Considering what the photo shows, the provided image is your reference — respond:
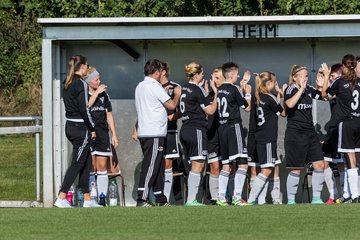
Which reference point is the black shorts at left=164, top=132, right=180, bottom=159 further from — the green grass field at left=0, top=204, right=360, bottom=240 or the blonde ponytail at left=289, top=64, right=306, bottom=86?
the green grass field at left=0, top=204, right=360, bottom=240

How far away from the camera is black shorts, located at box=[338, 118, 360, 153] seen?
49.3 ft

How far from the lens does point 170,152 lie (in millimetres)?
15555

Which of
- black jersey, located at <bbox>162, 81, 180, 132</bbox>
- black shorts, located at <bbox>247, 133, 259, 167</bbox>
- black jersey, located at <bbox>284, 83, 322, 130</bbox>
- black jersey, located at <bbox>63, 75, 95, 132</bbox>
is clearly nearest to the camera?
black jersey, located at <bbox>63, 75, 95, 132</bbox>

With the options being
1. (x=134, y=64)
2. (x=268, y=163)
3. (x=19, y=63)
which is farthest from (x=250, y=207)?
(x=19, y=63)

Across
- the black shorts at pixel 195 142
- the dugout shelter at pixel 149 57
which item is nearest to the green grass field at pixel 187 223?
the black shorts at pixel 195 142

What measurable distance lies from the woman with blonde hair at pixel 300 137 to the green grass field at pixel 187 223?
1.56 meters

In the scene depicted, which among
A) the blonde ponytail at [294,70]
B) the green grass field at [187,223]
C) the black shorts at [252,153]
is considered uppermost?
the blonde ponytail at [294,70]

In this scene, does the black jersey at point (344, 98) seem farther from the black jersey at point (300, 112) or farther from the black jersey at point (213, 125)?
the black jersey at point (213, 125)

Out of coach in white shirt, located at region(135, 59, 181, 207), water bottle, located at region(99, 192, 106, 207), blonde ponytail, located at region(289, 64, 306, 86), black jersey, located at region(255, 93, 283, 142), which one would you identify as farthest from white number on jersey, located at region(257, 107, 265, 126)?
water bottle, located at region(99, 192, 106, 207)

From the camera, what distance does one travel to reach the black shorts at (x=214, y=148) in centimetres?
1562

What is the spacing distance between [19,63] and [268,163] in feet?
39.6

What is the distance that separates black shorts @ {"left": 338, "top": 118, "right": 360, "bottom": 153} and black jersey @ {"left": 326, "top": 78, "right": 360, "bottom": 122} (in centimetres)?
9

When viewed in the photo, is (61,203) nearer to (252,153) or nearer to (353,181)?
(252,153)

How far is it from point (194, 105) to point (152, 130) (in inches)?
41.3
